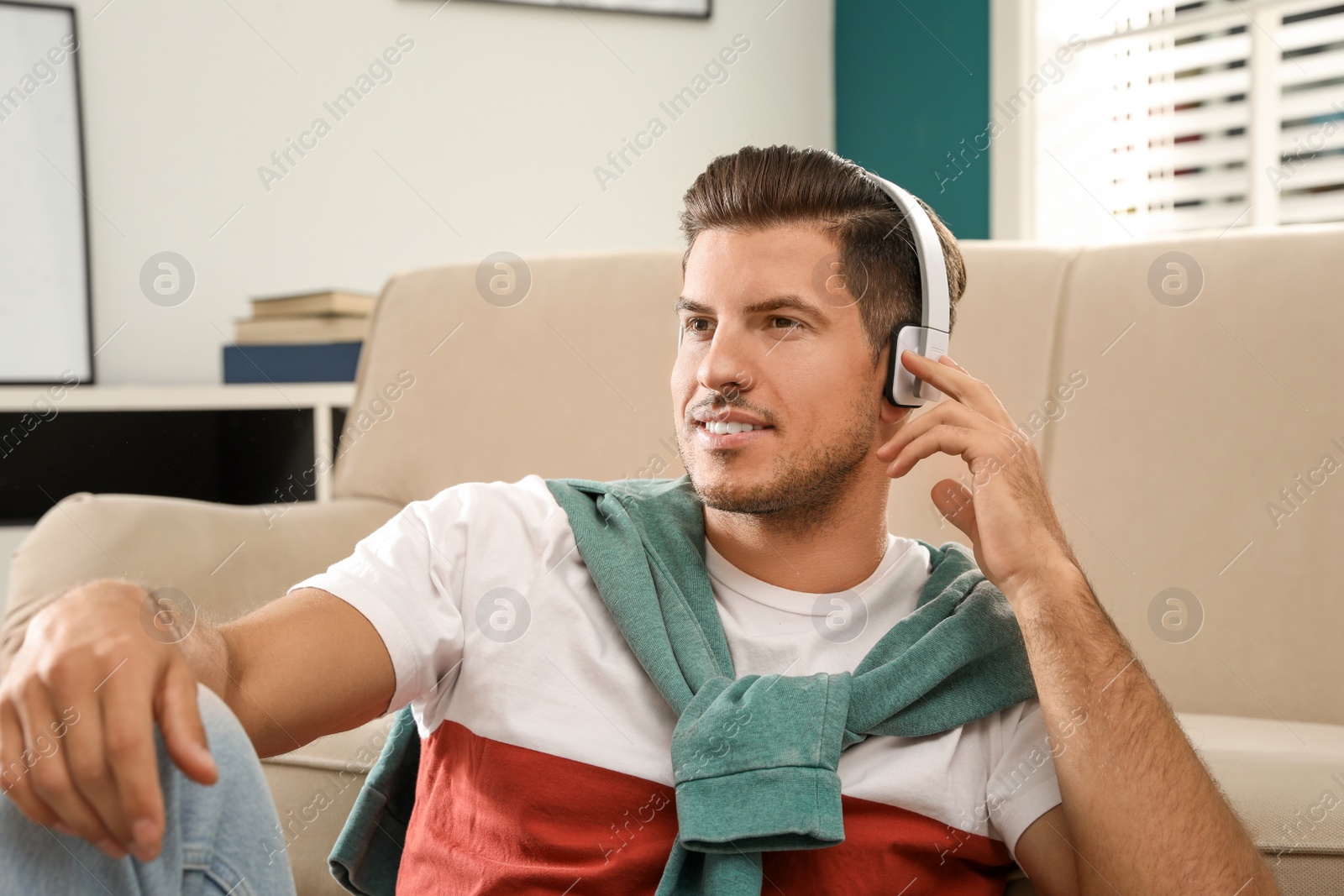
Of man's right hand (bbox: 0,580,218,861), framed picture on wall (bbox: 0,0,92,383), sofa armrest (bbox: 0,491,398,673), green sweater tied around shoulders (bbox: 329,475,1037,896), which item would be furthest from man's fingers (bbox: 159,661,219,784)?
framed picture on wall (bbox: 0,0,92,383)

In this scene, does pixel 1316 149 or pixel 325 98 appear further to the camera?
pixel 325 98

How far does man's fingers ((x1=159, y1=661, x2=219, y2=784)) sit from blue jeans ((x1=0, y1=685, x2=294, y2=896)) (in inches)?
0.8

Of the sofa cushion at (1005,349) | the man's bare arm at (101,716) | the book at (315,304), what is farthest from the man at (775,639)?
the book at (315,304)

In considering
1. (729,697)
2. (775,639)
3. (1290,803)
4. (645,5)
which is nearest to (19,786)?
(729,697)

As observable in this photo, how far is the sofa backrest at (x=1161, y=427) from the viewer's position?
1.49 metres

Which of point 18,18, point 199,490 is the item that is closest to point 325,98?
point 18,18

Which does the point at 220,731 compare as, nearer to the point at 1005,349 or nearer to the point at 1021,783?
the point at 1021,783

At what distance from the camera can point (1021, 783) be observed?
1.05 meters

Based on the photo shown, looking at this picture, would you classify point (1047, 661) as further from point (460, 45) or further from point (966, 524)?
point (460, 45)

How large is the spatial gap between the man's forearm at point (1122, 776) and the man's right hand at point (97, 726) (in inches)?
28.4

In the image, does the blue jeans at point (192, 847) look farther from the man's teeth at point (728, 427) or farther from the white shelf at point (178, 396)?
the white shelf at point (178, 396)

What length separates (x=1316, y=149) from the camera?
2.46m

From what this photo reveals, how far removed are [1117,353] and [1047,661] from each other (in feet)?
2.35

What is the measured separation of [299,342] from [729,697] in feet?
5.42
